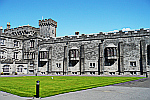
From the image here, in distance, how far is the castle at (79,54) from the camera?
3825cm

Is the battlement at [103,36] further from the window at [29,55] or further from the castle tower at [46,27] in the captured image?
the castle tower at [46,27]

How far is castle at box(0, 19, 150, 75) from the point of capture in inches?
1506

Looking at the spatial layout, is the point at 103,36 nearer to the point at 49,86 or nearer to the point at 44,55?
the point at 44,55

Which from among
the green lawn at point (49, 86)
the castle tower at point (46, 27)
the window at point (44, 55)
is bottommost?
the green lawn at point (49, 86)

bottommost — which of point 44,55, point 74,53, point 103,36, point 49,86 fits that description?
point 49,86

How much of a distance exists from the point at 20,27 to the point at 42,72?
20.3 meters

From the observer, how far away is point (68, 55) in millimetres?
44344

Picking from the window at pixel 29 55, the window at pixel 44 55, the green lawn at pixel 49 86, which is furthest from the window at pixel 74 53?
the green lawn at pixel 49 86

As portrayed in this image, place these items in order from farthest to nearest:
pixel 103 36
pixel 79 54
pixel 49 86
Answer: pixel 79 54, pixel 103 36, pixel 49 86

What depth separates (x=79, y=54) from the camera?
43000 millimetres

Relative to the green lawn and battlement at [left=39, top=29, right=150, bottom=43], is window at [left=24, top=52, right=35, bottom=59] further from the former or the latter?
the green lawn

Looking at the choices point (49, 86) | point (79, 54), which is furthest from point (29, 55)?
point (49, 86)

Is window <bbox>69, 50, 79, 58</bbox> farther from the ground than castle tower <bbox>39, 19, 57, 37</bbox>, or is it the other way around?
castle tower <bbox>39, 19, 57, 37</bbox>

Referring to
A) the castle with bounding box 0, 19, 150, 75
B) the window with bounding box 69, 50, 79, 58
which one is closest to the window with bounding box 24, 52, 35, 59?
the castle with bounding box 0, 19, 150, 75
